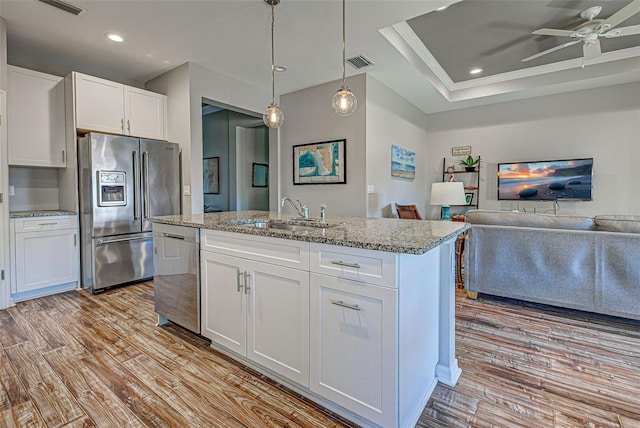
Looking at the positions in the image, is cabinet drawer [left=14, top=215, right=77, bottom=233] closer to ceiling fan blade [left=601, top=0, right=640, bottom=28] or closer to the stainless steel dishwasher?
the stainless steel dishwasher

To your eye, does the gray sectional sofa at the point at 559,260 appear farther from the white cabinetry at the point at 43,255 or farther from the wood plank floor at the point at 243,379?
the white cabinetry at the point at 43,255

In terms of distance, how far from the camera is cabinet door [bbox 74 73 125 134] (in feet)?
11.3

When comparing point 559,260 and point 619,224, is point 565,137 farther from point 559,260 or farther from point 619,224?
point 559,260

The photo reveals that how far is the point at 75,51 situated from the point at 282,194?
310 cm

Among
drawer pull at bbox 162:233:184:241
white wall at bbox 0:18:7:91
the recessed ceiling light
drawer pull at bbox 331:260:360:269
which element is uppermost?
the recessed ceiling light

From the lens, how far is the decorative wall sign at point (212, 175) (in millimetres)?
6230

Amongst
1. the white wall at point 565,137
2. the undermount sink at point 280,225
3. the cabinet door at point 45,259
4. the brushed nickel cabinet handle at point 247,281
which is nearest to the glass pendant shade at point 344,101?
the undermount sink at point 280,225

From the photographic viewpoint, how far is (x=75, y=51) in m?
3.58

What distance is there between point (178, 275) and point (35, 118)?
2.75 meters

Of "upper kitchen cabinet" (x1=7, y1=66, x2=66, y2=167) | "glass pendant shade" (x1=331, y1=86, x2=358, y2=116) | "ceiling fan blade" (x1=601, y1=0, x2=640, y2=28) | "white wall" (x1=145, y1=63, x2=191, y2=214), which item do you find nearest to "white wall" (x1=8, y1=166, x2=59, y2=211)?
"upper kitchen cabinet" (x1=7, y1=66, x2=66, y2=167)

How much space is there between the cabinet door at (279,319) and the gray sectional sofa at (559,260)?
87.4 inches

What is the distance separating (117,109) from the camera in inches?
147

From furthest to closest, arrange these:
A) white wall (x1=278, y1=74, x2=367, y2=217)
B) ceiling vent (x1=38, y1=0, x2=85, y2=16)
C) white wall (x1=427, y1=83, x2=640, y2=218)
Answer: white wall (x1=427, y1=83, x2=640, y2=218)
white wall (x1=278, y1=74, x2=367, y2=217)
ceiling vent (x1=38, y1=0, x2=85, y2=16)

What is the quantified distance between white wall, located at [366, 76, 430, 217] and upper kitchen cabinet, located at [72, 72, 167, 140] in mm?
2808
